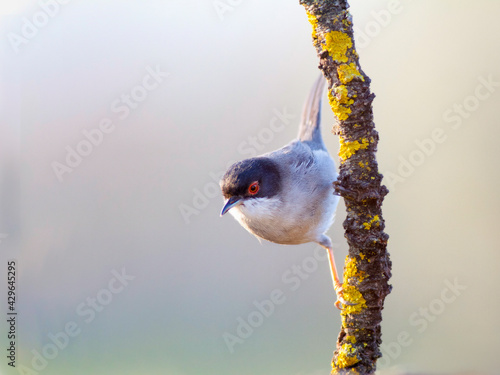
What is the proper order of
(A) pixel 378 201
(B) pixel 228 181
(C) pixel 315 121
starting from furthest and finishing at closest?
(C) pixel 315 121, (B) pixel 228 181, (A) pixel 378 201

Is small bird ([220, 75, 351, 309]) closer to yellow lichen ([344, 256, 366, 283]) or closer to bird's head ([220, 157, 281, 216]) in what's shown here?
bird's head ([220, 157, 281, 216])

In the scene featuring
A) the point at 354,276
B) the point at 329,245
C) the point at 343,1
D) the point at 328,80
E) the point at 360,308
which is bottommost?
the point at 360,308

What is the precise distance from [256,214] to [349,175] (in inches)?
33.7

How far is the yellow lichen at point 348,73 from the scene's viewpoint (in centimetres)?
189

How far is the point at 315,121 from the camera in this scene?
11.1 feet

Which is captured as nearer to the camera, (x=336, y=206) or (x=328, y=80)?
A: (x=328, y=80)

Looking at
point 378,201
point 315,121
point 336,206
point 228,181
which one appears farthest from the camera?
point 315,121

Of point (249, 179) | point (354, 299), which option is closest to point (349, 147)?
point (354, 299)

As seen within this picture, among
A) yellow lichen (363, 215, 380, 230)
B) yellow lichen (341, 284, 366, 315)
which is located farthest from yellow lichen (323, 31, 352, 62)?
yellow lichen (341, 284, 366, 315)

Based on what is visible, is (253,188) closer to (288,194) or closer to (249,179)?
(249,179)

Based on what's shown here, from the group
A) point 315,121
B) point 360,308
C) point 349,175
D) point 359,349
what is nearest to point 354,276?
point 360,308

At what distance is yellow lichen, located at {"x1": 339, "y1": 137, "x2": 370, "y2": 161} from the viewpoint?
1899mm

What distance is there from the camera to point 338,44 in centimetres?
191

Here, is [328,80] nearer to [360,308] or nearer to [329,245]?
[360,308]
